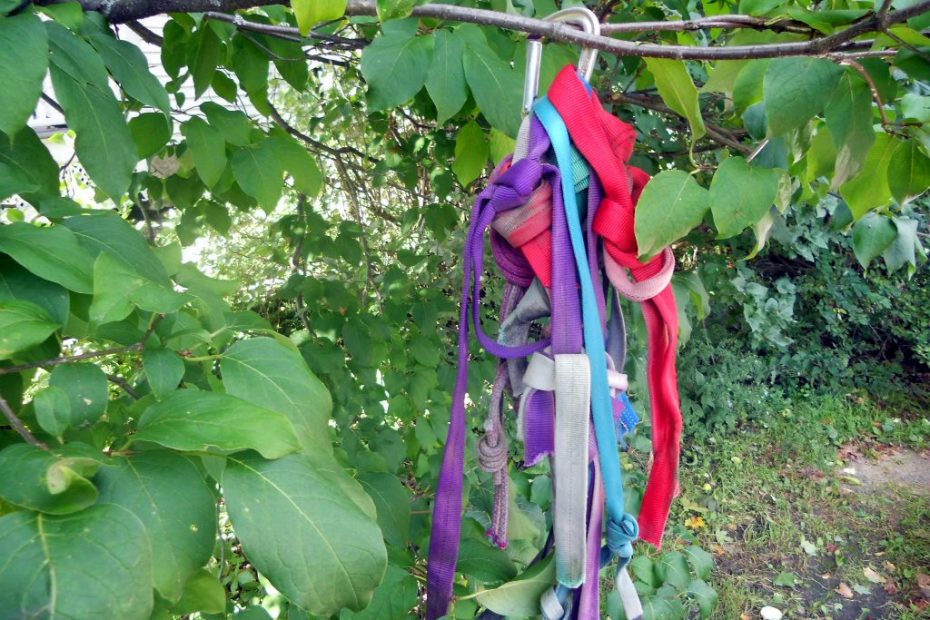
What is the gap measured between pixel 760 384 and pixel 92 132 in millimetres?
4142

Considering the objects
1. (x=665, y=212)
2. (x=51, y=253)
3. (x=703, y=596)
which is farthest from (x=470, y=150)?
(x=703, y=596)

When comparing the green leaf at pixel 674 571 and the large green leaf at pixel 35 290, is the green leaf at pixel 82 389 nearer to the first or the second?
the large green leaf at pixel 35 290

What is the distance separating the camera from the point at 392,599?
0.95 meters

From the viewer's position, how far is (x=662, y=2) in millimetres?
1443

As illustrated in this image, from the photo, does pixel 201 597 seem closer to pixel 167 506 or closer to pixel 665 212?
pixel 167 506

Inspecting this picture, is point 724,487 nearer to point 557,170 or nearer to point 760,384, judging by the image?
point 760,384

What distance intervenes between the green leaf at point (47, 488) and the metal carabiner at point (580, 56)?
67cm

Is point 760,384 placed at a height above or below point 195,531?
below

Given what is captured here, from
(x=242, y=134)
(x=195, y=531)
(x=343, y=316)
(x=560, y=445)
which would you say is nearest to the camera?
(x=195, y=531)

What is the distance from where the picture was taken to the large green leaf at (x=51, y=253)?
0.56 m

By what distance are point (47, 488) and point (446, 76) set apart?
727 mm

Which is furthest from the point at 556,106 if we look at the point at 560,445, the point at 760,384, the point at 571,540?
the point at 760,384

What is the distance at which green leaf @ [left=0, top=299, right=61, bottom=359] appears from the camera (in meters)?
0.49

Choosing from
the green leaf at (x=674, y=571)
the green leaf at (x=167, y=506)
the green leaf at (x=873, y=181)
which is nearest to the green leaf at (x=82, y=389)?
the green leaf at (x=167, y=506)
